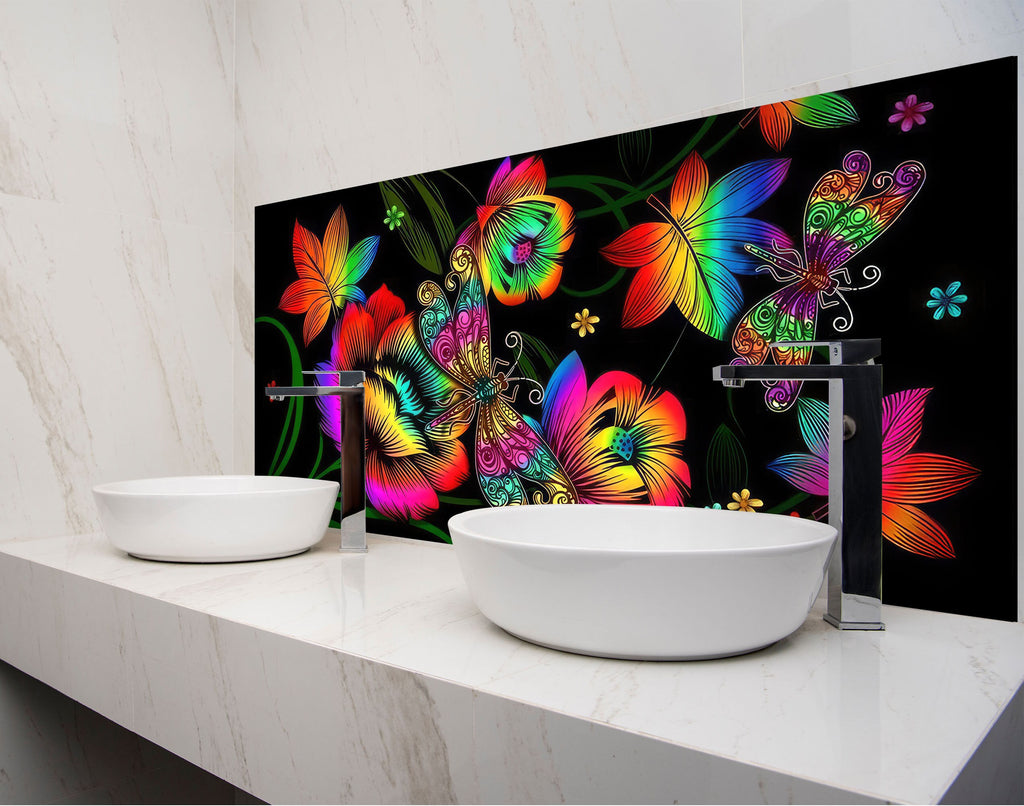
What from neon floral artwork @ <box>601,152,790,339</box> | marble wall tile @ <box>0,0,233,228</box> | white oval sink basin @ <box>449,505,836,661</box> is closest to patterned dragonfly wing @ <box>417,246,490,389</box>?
neon floral artwork @ <box>601,152,790,339</box>

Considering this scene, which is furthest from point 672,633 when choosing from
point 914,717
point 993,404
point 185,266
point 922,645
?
point 185,266

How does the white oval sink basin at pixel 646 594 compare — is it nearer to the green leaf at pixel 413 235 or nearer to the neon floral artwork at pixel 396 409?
the neon floral artwork at pixel 396 409

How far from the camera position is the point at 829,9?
3.92ft

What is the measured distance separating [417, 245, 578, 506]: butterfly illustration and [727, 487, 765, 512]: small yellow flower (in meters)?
0.30

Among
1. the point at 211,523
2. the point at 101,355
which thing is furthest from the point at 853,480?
the point at 101,355

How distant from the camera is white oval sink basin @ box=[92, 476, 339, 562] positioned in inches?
54.8

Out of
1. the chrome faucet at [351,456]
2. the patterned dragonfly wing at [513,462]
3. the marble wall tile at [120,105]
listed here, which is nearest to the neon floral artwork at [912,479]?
the patterned dragonfly wing at [513,462]

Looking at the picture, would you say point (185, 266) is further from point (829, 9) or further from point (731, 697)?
point (731, 697)

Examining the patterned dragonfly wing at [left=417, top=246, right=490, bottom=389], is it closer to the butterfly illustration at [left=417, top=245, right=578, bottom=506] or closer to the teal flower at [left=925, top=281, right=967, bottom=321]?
the butterfly illustration at [left=417, top=245, right=578, bottom=506]

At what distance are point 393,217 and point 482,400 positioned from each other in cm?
47

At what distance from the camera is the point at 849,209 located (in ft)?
3.90

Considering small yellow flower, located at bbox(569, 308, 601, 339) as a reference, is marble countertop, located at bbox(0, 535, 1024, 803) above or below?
below

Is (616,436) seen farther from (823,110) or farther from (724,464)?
(823,110)

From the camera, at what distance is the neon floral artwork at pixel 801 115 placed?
3.91 feet
